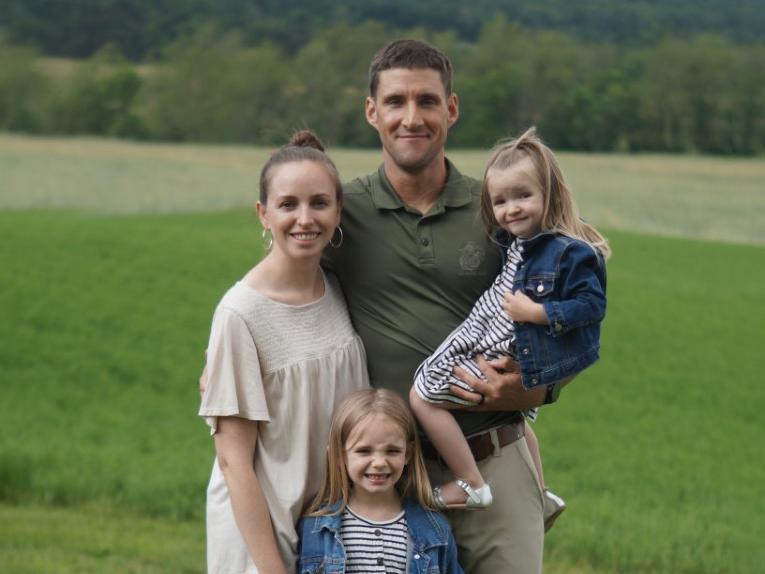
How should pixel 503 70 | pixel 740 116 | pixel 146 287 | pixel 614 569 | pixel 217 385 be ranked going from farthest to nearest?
pixel 503 70, pixel 740 116, pixel 146 287, pixel 614 569, pixel 217 385

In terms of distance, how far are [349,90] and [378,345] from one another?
44205 mm

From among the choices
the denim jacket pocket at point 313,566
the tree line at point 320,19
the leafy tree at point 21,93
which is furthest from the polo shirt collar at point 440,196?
the tree line at point 320,19

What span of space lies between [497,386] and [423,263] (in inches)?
17.5

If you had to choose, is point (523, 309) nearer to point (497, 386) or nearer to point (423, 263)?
point (497, 386)

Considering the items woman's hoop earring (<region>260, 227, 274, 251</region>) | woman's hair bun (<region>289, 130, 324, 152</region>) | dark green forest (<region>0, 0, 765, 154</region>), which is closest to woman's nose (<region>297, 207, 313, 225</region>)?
woman's hoop earring (<region>260, 227, 274, 251</region>)

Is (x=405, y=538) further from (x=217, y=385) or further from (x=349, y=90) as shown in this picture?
(x=349, y=90)

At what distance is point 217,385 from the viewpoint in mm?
3385

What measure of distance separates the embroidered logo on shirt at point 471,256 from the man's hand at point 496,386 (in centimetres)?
29

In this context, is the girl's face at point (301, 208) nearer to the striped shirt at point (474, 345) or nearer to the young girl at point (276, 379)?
the young girl at point (276, 379)

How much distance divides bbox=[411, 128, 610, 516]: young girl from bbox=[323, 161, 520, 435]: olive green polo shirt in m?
0.07

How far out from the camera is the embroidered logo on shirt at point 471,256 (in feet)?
12.4

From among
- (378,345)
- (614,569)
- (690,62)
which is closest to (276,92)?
(690,62)

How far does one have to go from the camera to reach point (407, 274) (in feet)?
12.4

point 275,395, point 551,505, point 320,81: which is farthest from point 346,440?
point 320,81
